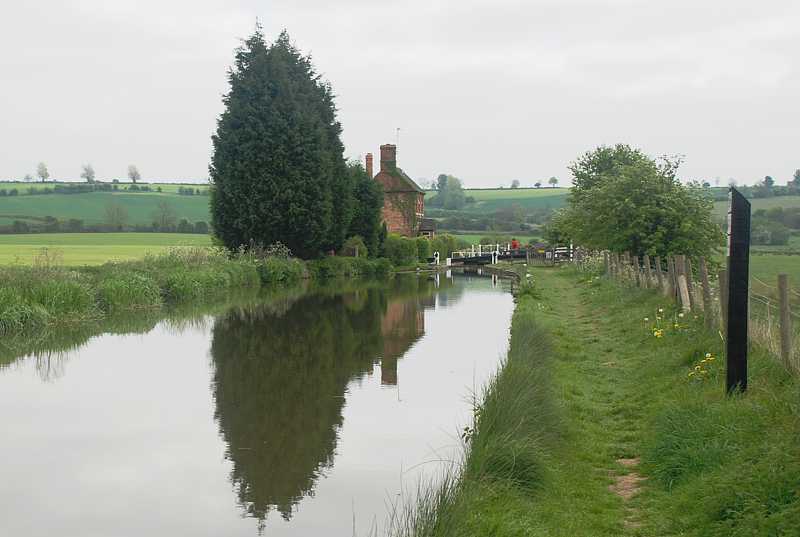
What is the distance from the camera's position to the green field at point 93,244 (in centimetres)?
4719

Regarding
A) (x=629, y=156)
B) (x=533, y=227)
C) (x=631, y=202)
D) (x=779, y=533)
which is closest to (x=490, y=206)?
(x=533, y=227)

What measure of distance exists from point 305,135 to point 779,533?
39554 millimetres

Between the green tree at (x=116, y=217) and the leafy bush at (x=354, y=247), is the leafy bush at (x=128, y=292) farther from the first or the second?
the green tree at (x=116, y=217)

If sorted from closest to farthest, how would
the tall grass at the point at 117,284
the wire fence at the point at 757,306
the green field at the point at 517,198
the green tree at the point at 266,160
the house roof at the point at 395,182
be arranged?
the wire fence at the point at 757,306 < the tall grass at the point at 117,284 < the green tree at the point at 266,160 < the house roof at the point at 395,182 < the green field at the point at 517,198

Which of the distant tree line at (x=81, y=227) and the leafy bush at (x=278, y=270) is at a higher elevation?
the distant tree line at (x=81, y=227)

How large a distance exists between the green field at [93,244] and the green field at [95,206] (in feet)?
33.3

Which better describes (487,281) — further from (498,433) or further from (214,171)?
(498,433)

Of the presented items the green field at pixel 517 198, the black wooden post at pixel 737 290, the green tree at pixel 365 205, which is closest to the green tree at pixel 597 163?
the green tree at pixel 365 205

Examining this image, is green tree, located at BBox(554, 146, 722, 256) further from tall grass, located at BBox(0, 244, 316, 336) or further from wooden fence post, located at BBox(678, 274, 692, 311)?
tall grass, located at BBox(0, 244, 316, 336)

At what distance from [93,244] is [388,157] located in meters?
25.4

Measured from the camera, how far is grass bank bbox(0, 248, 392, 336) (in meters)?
21.6

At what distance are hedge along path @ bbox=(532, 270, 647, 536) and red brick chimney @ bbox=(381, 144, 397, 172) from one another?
54.4 meters

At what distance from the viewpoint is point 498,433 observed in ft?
27.8

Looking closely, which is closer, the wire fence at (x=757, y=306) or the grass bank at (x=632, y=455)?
the grass bank at (x=632, y=455)
